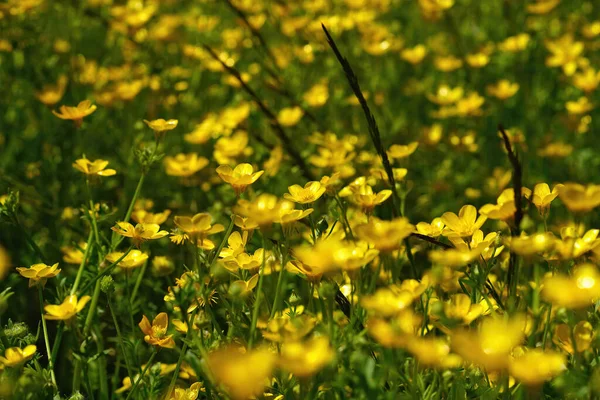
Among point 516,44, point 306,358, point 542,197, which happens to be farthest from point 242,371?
point 516,44

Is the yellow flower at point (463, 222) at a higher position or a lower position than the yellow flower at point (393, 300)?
lower

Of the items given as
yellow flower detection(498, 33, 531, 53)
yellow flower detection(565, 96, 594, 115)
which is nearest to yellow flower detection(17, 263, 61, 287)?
yellow flower detection(565, 96, 594, 115)

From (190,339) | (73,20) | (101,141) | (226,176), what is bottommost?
(101,141)

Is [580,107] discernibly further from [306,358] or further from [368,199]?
[306,358]

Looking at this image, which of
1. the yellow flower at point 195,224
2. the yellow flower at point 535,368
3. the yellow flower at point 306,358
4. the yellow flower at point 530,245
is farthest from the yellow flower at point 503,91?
the yellow flower at point 306,358

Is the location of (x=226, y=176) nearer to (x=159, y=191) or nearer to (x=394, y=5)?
(x=159, y=191)

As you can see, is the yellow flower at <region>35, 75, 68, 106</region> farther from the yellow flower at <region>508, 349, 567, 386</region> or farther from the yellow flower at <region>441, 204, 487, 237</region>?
the yellow flower at <region>508, 349, 567, 386</region>

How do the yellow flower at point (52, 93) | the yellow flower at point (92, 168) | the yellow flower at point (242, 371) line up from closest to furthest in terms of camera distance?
the yellow flower at point (242, 371), the yellow flower at point (92, 168), the yellow flower at point (52, 93)

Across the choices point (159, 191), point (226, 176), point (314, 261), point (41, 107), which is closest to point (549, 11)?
point (159, 191)

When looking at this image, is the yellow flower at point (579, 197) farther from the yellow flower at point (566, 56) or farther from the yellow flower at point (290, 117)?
the yellow flower at point (566, 56)
